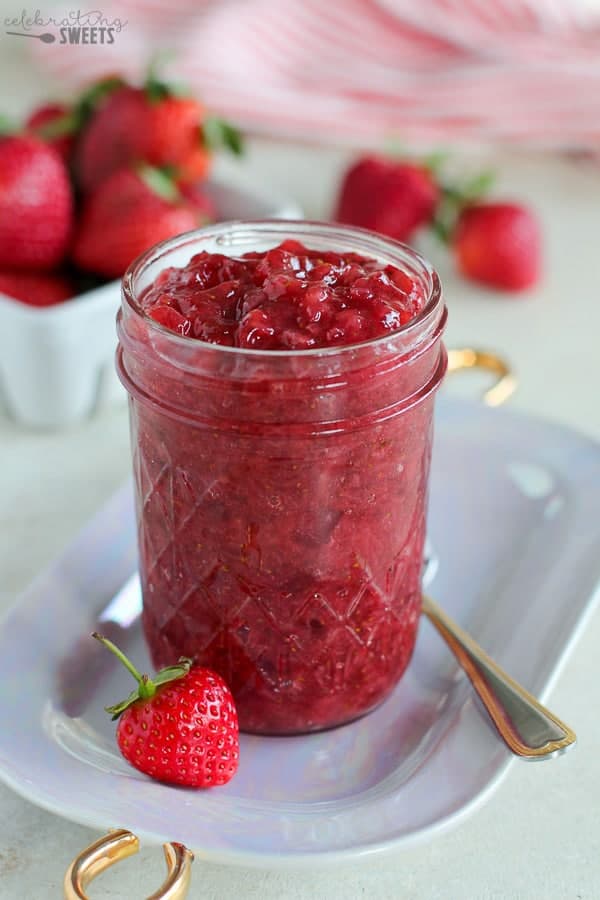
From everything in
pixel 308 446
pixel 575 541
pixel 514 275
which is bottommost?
pixel 514 275

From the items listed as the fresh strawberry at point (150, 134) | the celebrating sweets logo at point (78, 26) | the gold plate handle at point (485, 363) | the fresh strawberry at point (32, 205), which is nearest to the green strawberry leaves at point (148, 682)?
the gold plate handle at point (485, 363)

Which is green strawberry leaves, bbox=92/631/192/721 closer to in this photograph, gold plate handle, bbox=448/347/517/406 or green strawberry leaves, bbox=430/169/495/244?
gold plate handle, bbox=448/347/517/406

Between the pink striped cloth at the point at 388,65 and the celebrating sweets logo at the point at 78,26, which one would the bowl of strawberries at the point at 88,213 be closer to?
the celebrating sweets logo at the point at 78,26

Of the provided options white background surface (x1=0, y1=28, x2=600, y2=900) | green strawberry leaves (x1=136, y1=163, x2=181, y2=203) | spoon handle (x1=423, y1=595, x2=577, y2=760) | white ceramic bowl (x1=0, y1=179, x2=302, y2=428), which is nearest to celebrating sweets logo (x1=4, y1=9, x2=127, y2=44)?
white background surface (x1=0, y1=28, x2=600, y2=900)

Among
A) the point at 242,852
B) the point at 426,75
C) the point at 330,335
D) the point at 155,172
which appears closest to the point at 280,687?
the point at 242,852

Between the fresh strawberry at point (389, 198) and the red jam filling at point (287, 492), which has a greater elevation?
the red jam filling at point (287, 492)

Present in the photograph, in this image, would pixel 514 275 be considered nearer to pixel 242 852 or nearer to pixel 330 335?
pixel 330 335
